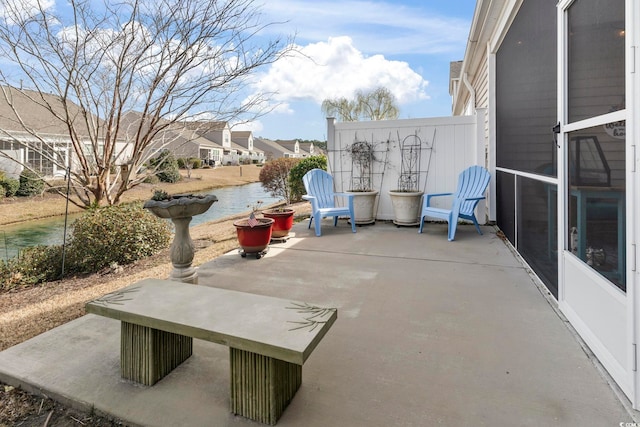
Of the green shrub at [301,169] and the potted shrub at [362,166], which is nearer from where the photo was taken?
the potted shrub at [362,166]

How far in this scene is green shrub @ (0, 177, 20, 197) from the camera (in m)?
11.7

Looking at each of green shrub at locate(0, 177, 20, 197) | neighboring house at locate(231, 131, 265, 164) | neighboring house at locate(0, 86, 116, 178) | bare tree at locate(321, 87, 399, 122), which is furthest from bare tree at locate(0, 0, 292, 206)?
neighboring house at locate(231, 131, 265, 164)

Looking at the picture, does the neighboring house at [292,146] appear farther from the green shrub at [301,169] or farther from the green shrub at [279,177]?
the green shrub at [301,169]

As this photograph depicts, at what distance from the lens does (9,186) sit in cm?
1186

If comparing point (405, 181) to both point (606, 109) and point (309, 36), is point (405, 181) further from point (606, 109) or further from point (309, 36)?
point (606, 109)

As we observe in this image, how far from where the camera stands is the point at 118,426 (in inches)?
58.0

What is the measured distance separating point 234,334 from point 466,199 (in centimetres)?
390

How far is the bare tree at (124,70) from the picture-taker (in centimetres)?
421

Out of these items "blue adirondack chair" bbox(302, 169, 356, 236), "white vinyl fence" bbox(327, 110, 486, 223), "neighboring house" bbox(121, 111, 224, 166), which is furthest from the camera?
"white vinyl fence" bbox(327, 110, 486, 223)

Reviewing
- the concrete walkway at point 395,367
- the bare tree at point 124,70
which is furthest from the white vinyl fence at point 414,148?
the concrete walkway at point 395,367

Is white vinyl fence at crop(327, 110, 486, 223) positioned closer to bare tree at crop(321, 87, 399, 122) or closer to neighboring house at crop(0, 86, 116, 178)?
neighboring house at crop(0, 86, 116, 178)

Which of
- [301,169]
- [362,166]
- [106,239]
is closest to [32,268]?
[106,239]

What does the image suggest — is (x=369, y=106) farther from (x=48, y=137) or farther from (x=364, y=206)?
(x=48, y=137)

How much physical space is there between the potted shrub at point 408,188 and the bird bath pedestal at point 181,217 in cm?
360
